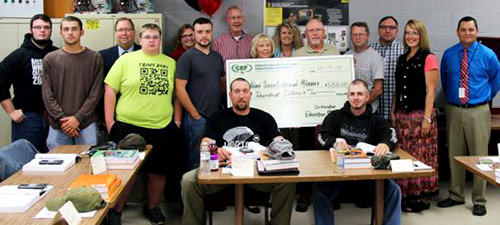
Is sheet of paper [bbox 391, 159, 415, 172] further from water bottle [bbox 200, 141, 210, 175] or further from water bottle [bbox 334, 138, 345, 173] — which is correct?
water bottle [bbox 200, 141, 210, 175]

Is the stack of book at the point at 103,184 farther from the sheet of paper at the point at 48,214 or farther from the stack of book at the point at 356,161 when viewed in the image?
the stack of book at the point at 356,161

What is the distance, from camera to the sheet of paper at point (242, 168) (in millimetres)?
2850

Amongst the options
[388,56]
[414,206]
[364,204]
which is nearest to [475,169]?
[414,206]

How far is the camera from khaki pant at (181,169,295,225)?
3256 millimetres

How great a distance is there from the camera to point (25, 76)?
13.5 feet

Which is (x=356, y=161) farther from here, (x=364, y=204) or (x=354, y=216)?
(x=364, y=204)

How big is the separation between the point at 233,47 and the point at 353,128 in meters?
1.69

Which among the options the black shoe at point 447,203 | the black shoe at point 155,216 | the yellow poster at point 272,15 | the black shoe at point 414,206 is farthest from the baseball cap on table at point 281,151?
the yellow poster at point 272,15

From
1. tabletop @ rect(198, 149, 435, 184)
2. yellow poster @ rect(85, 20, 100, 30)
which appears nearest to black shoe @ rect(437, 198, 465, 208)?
tabletop @ rect(198, 149, 435, 184)

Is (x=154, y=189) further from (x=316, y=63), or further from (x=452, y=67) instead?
(x=452, y=67)

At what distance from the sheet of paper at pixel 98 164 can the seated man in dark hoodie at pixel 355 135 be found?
4.92 feet

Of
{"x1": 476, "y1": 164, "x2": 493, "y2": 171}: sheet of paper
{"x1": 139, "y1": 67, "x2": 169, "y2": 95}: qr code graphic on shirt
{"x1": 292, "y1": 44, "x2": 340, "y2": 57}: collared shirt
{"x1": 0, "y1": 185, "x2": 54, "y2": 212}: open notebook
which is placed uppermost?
{"x1": 292, "y1": 44, "x2": 340, "y2": 57}: collared shirt

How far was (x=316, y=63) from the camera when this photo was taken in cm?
440

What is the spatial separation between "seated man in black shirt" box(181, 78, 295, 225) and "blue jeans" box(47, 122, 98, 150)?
1033mm
